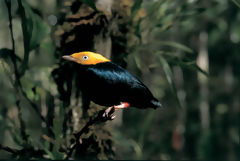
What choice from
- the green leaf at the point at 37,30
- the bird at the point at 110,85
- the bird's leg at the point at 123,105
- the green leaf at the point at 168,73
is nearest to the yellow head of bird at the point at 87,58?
the bird at the point at 110,85

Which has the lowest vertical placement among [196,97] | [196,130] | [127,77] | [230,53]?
[196,130]

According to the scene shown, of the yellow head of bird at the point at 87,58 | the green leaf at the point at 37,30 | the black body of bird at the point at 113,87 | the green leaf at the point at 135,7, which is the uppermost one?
the green leaf at the point at 135,7

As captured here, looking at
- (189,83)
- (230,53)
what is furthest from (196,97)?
(230,53)

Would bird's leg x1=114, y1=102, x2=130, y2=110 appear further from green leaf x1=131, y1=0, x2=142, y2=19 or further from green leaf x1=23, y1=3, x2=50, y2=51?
green leaf x1=23, y1=3, x2=50, y2=51

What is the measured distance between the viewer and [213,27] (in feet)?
30.4

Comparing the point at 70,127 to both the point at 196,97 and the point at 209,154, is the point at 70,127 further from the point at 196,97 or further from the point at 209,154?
the point at 196,97

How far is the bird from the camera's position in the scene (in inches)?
60.1

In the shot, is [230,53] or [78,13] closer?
[78,13]

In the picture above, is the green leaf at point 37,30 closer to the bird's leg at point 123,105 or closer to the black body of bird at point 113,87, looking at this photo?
the black body of bird at point 113,87

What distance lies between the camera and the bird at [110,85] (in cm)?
153

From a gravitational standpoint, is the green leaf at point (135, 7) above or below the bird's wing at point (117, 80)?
above

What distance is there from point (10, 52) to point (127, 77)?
1.03 meters

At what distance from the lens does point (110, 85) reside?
1564 millimetres

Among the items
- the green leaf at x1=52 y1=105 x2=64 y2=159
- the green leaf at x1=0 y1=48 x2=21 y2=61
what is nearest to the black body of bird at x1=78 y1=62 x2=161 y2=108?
the green leaf at x1=52 y1=105 x2=64 y2=159
